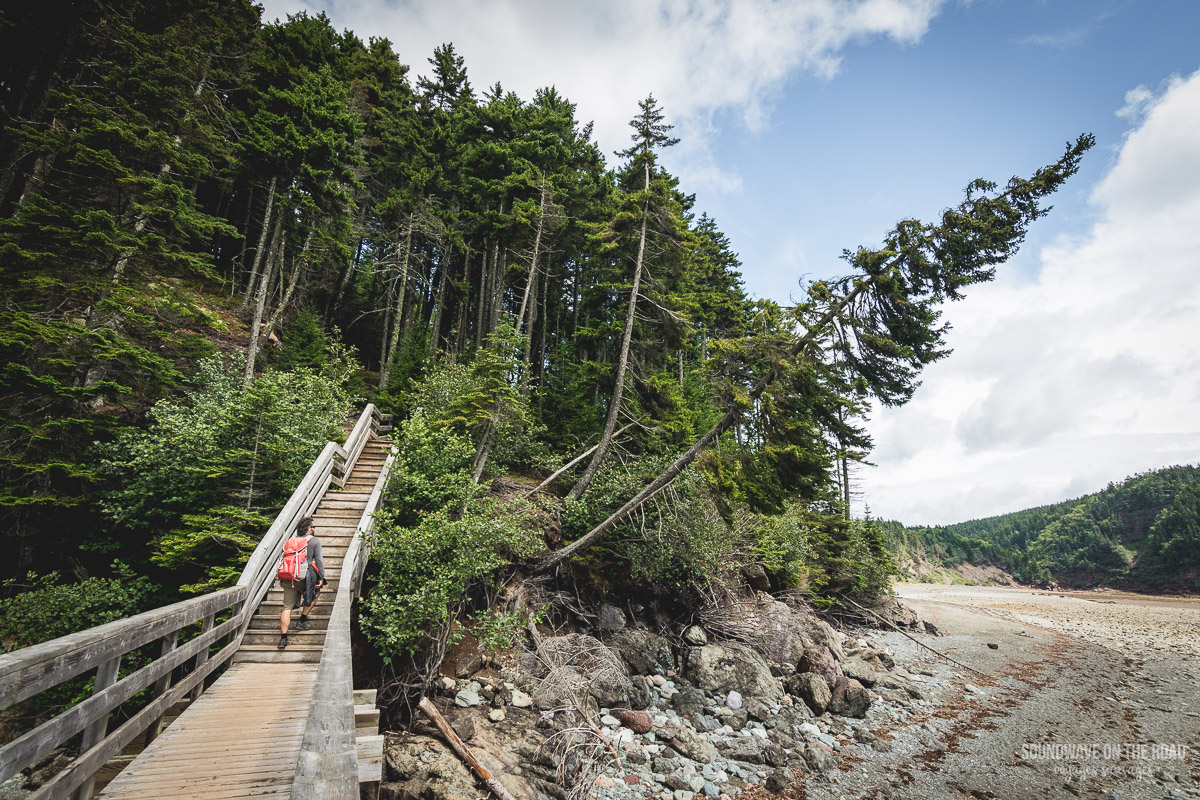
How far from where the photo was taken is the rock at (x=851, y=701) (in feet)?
34.2

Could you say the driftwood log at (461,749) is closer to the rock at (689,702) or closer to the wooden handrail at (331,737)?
the wooden handrail at (331,737)

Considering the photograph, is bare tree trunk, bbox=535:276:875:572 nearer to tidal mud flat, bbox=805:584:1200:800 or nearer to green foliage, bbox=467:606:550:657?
green foliage, bbox=467:606:550:657

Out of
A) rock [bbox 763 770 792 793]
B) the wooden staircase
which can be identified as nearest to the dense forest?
the wooden staircase

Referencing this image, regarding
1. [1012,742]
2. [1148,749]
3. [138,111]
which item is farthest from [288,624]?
[1148,749]

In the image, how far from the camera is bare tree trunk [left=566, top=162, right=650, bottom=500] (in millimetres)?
12703

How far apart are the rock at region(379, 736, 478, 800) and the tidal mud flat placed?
5.88 meters

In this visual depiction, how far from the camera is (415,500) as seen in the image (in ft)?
31.6

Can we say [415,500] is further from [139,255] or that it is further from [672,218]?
[672,218]

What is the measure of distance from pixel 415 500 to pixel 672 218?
11362 millimetres

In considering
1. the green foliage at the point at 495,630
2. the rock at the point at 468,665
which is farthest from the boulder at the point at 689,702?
the rock at the point at 468,665

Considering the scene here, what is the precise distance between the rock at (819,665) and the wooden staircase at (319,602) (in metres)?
11.6

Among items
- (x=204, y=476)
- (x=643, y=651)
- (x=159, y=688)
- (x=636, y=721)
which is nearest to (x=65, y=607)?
(x=204, y=476)

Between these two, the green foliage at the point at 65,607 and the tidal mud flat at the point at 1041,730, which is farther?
the tidal mud flat at the point at 1041,730

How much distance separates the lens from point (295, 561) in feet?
21.6
